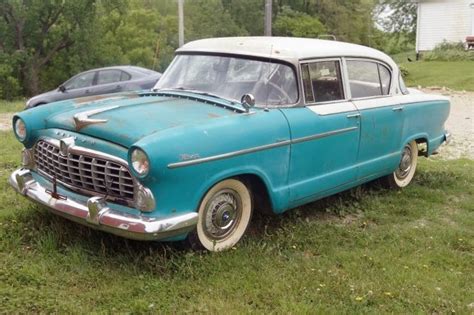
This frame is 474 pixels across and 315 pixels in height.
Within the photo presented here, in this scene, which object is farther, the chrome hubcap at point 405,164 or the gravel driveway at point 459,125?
the gravel driveway at point 459,125

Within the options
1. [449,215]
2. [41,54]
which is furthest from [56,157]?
[41,54]

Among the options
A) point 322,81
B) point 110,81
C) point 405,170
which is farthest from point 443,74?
point 322,81

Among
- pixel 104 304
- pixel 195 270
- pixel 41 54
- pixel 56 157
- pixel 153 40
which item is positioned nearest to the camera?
pixel 104 304

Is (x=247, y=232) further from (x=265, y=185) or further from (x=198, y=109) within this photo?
(x=198, y=109)

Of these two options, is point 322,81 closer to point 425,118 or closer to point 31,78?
point 425,118

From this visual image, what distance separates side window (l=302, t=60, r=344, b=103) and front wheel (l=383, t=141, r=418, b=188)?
1453 mm

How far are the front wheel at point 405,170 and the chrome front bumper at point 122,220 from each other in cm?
321

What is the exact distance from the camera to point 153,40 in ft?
126

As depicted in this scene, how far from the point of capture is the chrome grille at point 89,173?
3.98m

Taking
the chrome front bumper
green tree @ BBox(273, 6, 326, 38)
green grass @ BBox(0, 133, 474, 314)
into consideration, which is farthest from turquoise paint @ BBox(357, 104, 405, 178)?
green tree @ BBox(273, 6, 326, 38)

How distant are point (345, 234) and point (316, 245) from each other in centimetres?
41

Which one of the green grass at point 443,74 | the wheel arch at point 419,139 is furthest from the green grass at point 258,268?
the green grass at point 443,74

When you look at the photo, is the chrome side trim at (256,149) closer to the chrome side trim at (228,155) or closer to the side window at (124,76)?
the chrome side trim at (228,155)

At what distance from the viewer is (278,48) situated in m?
5.16
